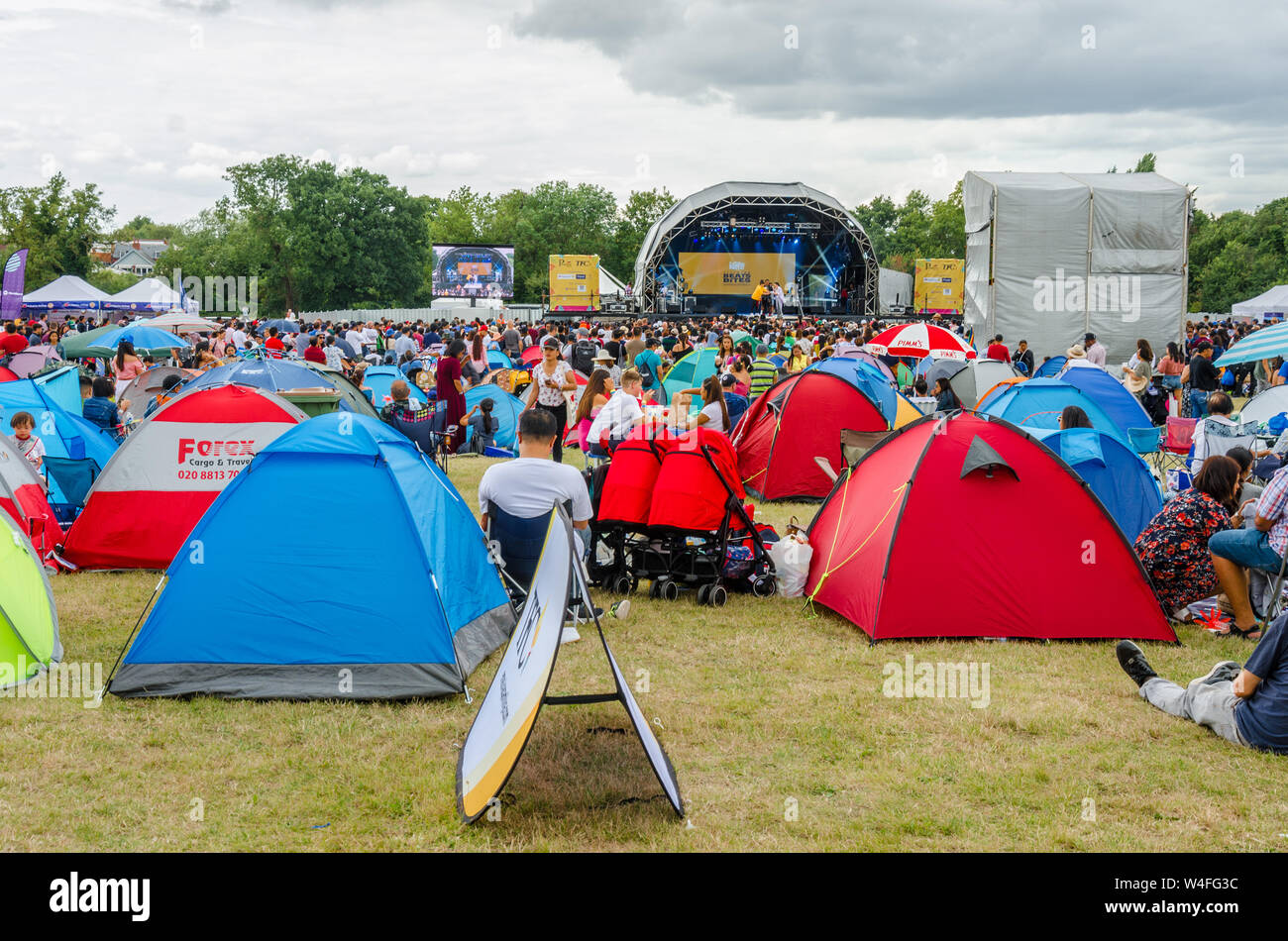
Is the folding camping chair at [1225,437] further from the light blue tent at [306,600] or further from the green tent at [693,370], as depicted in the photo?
the green tent at [693,370]

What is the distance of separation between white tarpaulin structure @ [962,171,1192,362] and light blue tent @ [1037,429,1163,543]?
13.0 m

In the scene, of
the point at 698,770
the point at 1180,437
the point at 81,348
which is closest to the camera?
the point at 698,770

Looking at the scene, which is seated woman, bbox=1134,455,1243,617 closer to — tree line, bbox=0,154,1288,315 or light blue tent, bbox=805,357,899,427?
light blue tent, bbox=805,357,899,427

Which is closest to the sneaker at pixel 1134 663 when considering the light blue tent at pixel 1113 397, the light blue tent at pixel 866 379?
the light blue tent at pixel 866 379

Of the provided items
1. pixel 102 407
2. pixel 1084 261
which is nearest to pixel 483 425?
pixel 102 407

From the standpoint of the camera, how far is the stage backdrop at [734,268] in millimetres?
40531

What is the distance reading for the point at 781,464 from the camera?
444 inches

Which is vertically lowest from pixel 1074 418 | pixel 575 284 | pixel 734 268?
pixel 1074 418

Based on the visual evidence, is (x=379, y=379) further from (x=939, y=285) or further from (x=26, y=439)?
(x=939, y=285)

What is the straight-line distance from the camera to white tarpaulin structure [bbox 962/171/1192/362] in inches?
798

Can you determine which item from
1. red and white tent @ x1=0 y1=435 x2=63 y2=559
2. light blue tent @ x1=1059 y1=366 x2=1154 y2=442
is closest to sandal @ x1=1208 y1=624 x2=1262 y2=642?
light blue tent @ x1=1059 y1=366 x2=1154 y2=442

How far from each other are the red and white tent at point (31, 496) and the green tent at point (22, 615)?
6.34ft

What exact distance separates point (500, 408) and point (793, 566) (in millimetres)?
7897

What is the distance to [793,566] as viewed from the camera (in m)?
7.60
